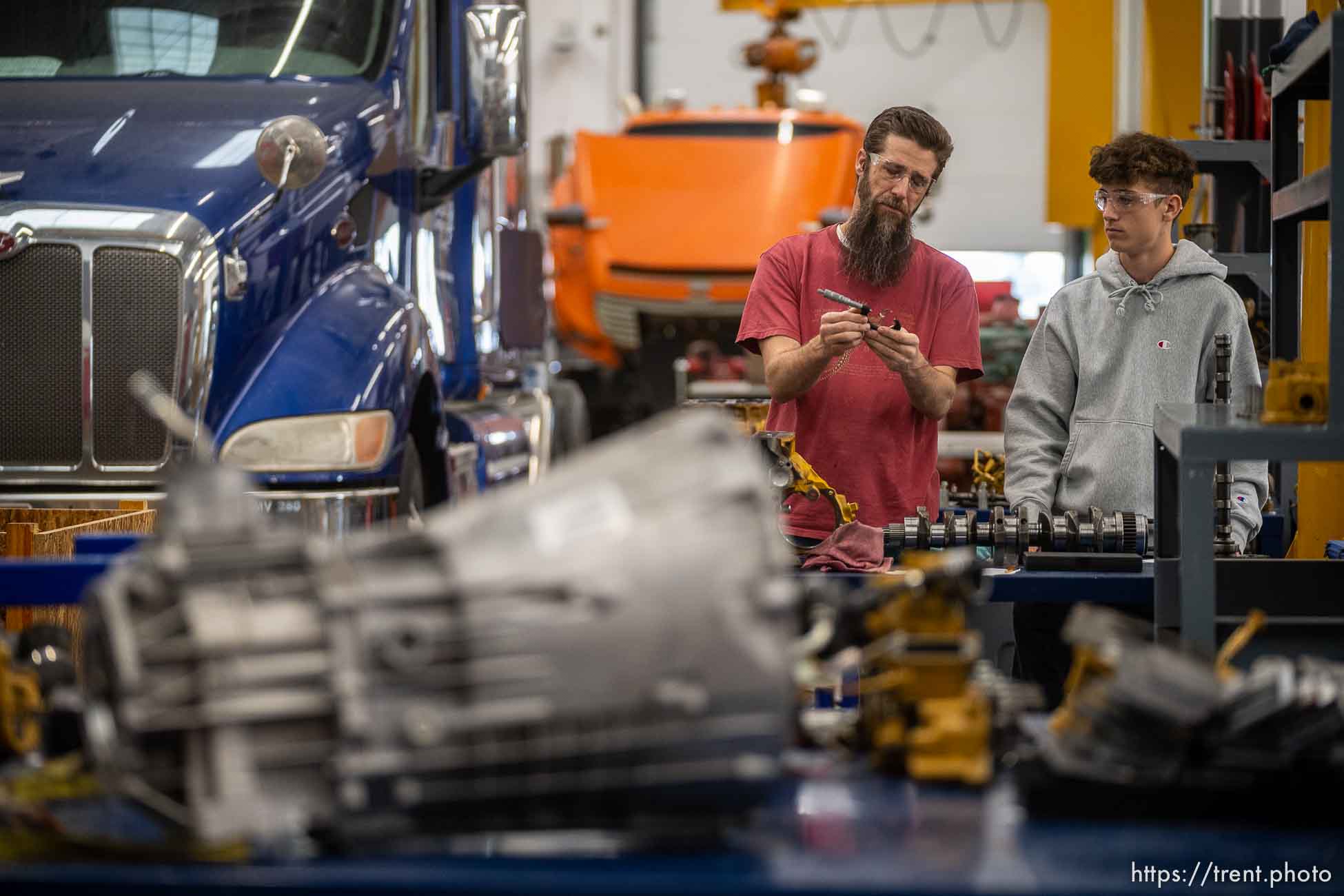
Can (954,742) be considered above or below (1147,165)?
below

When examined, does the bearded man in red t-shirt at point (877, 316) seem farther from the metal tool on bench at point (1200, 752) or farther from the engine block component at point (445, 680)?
the engine block component at point (445, 680)

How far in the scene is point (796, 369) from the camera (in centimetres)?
332

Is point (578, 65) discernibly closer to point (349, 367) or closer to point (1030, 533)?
point (349, 367)

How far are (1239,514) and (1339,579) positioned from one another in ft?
1.93

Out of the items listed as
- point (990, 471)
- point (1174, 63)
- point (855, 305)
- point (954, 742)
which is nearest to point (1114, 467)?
point (855, 305)

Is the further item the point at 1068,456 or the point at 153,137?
the point at 153,137

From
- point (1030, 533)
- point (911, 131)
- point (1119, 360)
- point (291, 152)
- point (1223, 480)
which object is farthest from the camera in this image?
point (291, 152)

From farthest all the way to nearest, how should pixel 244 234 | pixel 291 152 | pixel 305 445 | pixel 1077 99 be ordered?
pixel 1077 99
pixel 291 152
pixel 244 234
pixel 305 445

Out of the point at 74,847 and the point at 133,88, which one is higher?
the point at 133,88

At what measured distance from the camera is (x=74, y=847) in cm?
141

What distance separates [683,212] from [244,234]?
19.2 ft

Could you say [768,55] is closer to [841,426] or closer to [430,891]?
[841,426]

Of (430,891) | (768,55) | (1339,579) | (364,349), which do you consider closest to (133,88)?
(364,349)

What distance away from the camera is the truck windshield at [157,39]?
475 centimetres
